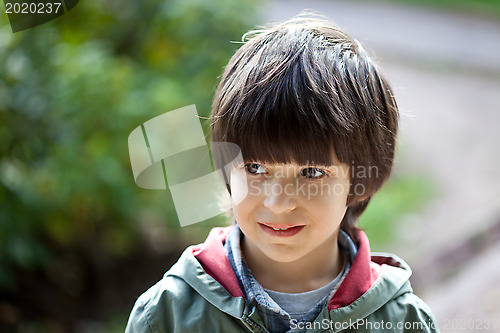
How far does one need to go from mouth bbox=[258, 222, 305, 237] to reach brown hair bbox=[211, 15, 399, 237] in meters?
0.13

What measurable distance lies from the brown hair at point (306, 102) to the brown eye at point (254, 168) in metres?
0.03

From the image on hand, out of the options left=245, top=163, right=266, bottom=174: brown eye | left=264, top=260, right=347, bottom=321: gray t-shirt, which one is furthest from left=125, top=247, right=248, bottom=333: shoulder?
left=245, top=163, right=266, bottom=174: brown eye

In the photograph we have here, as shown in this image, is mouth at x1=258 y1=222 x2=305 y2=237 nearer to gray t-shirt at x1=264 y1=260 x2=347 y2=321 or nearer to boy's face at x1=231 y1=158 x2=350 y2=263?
boy's face at x1=231 y1=158 x2=350 y2=263

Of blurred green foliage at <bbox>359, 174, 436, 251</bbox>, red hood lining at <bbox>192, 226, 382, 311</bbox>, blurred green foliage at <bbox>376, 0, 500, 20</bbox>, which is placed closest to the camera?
red hood lining at <bbox>192, 226, 382, 311</bbox>

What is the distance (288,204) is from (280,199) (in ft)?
0.06

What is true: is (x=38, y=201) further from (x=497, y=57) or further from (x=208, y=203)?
(x=497, y=57)

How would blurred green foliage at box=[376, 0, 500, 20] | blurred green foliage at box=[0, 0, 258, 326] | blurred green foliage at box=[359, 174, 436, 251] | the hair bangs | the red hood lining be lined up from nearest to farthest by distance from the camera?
the hair bangs, the red hood lining, blurred green foliage at box=[0, 0, 258, 326], blurred green foliage at box=[359, 174, 436, 251], blurred green foliage at box=[376, 0, 500, 20]

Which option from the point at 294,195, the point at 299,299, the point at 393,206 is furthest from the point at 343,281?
the point at 393,206

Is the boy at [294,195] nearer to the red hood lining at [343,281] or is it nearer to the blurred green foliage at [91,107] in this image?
the red hood lining at [343,281]

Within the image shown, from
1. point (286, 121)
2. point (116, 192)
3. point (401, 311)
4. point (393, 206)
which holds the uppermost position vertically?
point (286, 121)

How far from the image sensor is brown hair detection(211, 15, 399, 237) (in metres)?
1.22

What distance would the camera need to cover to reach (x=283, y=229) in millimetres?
1272

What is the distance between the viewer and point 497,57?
18.6ft

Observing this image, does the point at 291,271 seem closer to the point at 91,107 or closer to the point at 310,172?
the point at 310,172
